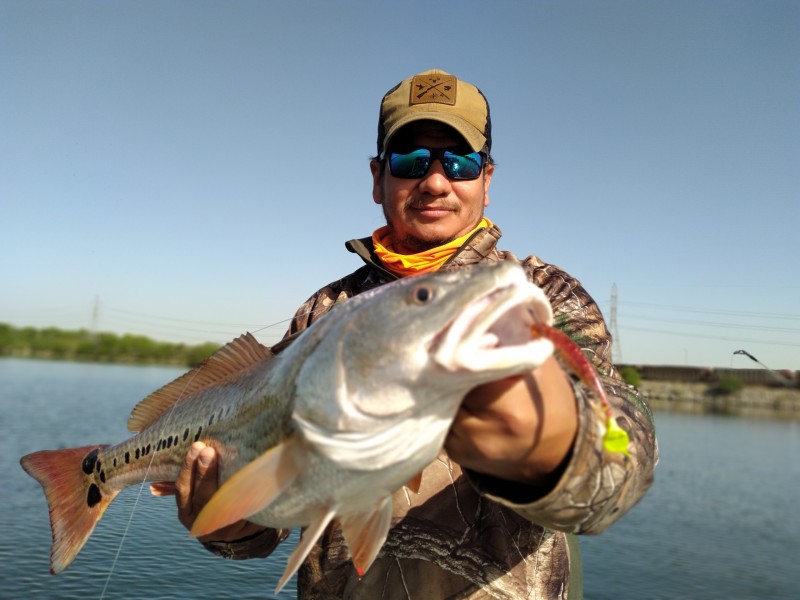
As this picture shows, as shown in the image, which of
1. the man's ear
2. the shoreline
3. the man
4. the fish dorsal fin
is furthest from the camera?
the shoreline

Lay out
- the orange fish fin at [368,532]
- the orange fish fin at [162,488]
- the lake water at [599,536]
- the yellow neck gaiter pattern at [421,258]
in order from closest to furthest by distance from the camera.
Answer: the orange fish fin at [368,532], the orange fish fin at [162,488], the yellow neck gaiter pattern at [421,258], the lake water at [599,536]

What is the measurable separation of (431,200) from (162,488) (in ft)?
7.95

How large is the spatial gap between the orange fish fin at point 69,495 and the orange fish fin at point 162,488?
15.6 inches

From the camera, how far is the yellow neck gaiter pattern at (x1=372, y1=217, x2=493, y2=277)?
4066mm

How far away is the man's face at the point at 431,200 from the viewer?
4.11 metres

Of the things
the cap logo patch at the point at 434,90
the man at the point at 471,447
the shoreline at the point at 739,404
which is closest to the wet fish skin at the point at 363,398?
the man at the point at 471,447

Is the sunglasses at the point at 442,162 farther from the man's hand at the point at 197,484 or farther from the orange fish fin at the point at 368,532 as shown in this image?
the orange fish fin at the point at 368,532

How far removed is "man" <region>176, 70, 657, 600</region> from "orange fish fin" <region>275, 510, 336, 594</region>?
0.58 metres

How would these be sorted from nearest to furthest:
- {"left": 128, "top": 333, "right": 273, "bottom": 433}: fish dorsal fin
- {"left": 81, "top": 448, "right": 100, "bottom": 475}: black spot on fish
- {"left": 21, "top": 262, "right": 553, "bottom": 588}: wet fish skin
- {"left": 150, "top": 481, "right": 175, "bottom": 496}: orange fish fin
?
{"left": 21, "top": 262, "right": 553, "bottom": 588}: wet fish skin → {"left": 128, "top": 333, "right": 273, "bottom": 433}: fish dorsal fin → {"left": 150, "top": 481, "right": 175, "bottom": 496}: orange fish fin → {"left": 81, "top": 448, "right": 100, "bottom": 475}: black spot on fish

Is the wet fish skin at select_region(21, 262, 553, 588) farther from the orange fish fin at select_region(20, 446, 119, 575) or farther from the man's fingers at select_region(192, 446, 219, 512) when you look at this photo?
the orange fish fin at select_region(20, 446, 119, 575)

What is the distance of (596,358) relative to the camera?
2.98 meters

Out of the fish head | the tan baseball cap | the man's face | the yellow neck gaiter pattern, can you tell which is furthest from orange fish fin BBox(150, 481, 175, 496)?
the tan baseball cap

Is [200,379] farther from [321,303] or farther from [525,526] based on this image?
[525,526]

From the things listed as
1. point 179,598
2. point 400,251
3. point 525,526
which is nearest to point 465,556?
point 525,526
